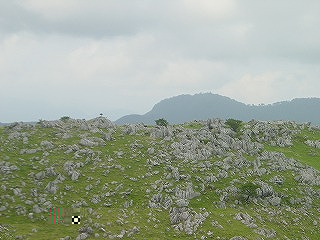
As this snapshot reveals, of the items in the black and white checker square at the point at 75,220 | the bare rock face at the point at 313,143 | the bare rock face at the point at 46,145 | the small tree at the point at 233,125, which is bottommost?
the black and white checker square at the point at 75,220

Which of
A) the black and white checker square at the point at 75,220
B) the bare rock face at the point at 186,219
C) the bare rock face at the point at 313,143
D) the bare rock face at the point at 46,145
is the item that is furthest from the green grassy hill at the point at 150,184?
the bare rock face at the point at 313,143

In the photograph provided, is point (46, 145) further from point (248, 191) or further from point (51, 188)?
point (248, 191)

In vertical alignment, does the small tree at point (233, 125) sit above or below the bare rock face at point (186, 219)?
above

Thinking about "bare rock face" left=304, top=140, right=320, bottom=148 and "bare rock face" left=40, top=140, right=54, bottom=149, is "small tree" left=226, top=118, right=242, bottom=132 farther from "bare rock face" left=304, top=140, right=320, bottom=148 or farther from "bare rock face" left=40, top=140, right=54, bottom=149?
"bare rock face" left=40, top=140, right=54, bottom=149

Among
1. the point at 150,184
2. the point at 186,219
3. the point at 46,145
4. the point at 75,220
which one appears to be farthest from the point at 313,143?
the point at 75,220

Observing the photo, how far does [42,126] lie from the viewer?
4232 inches

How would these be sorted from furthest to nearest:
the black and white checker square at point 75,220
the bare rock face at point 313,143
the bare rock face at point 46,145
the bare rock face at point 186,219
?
the bare rock face at point 313,143, the bare rock face at point 46,145, the bare rock face at point 186,219, the black and white checker square at point 75,220

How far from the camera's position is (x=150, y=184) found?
81.5 metres

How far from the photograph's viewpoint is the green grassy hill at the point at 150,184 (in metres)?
67.2

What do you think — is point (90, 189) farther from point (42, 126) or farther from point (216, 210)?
point (42, 126)

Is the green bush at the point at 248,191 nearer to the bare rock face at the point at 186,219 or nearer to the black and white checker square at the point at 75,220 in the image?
the bare rock face at the point at 186,219

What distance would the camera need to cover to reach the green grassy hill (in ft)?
221

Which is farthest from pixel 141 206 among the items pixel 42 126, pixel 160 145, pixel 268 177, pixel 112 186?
pixel 42 126

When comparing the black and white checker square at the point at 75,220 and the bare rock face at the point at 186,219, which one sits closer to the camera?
the black and white checker square at the point at 75,220
